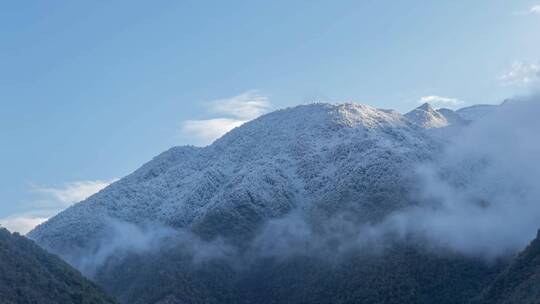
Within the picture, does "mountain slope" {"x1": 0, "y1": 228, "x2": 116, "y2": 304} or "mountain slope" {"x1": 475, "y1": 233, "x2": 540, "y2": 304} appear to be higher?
"mountain slope" {"x1": 0, "y1": 228, "x2": 116, "y2": 304}

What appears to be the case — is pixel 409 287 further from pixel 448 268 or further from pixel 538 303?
pixel 538 303

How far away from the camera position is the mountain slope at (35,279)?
14138 cm

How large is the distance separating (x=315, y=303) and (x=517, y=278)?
51.3m

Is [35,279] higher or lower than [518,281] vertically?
higher

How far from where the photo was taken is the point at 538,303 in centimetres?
14512

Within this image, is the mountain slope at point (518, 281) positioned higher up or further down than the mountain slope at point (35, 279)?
further down

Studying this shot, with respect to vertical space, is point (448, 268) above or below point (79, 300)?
below

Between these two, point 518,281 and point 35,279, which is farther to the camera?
point 518,281

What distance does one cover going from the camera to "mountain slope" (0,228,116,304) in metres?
141

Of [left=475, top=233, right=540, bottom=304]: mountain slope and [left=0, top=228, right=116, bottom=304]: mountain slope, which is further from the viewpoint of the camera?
[left=475, top=233, right=540, bottom=304]: mountain slope

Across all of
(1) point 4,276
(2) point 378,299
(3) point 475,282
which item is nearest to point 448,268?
(3) point 475,282

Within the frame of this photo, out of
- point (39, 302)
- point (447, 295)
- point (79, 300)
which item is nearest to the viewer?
point (39, 302)

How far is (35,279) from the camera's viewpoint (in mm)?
150125

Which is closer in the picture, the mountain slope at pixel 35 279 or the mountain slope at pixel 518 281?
the mountain slope at pixel 35 279
